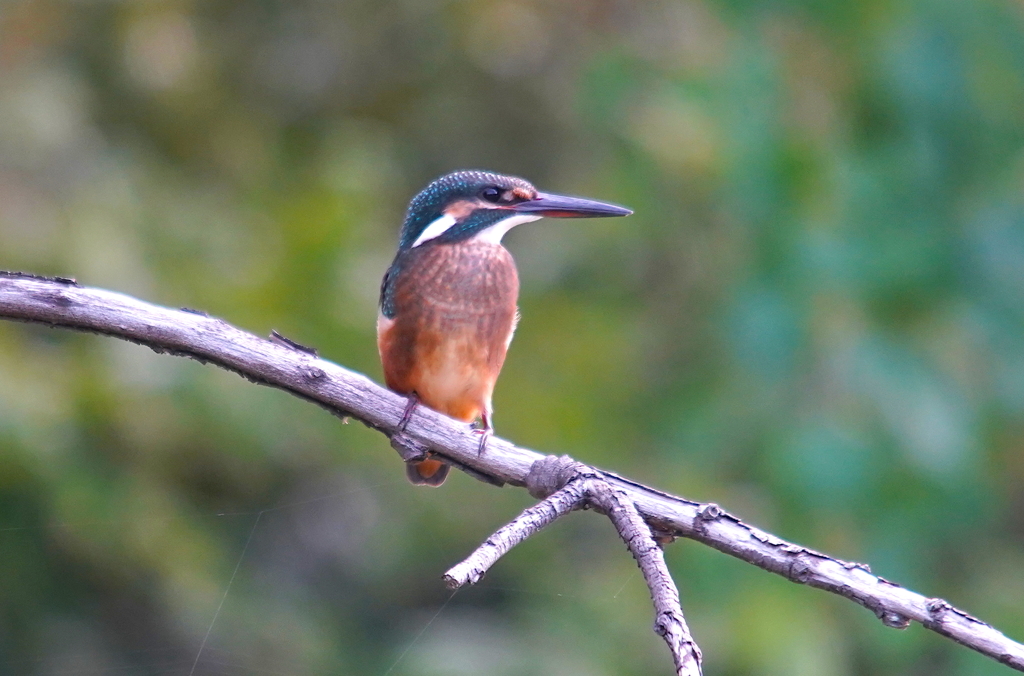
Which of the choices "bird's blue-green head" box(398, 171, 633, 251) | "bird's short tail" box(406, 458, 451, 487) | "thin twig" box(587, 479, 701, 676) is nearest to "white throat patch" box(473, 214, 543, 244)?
"bird's blue-green head" box(398, 171, 633, 251)

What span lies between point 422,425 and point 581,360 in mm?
2457

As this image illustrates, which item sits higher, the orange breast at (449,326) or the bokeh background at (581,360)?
the bokeh background at (581,360)

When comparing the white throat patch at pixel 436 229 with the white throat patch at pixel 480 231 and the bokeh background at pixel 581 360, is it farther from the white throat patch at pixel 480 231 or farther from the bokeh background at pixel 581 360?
the bokeh background at pixel 581 360

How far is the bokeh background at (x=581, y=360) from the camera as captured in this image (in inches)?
134

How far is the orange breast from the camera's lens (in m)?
2.43

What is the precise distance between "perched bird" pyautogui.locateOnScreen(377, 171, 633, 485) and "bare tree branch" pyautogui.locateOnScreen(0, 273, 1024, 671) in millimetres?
610

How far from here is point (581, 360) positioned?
4.20m

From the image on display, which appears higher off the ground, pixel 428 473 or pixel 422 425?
pixel 428 473

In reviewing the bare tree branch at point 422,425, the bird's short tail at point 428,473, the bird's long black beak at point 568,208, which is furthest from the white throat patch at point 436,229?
the bare tree branch at point 422,425

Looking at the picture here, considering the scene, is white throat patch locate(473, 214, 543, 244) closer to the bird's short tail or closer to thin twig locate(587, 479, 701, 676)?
the bird's short tail

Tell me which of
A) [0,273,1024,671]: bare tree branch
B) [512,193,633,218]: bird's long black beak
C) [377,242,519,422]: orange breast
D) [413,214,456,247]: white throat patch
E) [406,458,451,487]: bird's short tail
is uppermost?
[512,193,633,218]: bird's long black beak

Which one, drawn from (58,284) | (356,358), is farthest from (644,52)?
(58,284)

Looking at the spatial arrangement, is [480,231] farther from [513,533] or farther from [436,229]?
[513,533]

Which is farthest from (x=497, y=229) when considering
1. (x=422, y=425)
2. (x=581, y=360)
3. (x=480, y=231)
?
(x=581, y=360)
